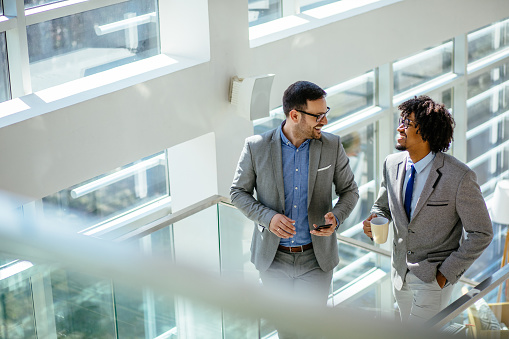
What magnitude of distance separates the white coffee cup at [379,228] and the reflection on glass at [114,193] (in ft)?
12.2

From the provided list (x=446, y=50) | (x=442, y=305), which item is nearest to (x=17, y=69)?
(x=442, y=305)

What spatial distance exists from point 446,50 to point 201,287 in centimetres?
1131

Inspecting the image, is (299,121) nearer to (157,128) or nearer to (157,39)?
(157,128)

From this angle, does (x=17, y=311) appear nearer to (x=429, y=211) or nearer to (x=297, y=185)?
(x=297, y=185)

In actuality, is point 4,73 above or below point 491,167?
above

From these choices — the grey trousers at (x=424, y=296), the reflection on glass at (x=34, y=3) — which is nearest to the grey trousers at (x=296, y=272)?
the grey trousers at (x=424, y=296)

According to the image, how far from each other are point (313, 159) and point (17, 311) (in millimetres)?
1715

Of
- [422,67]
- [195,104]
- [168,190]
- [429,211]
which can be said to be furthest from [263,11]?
[429,211]

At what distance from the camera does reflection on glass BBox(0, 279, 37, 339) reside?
2.32 meters

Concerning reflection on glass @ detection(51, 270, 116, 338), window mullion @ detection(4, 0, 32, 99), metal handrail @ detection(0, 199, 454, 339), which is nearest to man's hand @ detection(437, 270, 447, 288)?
reflection on glass @ detection(51, 270, 116, 338)

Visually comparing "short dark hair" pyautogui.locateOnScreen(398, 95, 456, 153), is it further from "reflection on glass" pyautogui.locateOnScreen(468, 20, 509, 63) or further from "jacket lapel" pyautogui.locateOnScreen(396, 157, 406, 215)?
"reflection on glass" pyautogui.locateOnScreen(468, 20, 509, 63)

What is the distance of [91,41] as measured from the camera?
256 inches

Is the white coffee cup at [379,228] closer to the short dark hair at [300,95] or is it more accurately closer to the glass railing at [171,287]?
the glass railing at [171,287]

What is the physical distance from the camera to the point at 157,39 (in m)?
7.10
